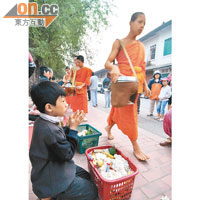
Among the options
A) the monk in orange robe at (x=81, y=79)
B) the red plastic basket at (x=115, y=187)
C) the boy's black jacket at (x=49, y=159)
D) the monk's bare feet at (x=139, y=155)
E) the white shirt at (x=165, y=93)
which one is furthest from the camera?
the white shirt at (x=165, y=93)

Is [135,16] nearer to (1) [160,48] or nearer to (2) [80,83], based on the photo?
(2) [80,83]

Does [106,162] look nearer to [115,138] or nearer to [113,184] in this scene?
[113,184]

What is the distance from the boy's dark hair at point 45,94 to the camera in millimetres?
968

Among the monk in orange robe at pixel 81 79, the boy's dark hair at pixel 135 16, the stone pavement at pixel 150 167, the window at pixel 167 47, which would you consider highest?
the window at pixel 167 47

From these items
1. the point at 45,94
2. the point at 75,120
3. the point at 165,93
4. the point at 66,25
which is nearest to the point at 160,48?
the point at 165,93

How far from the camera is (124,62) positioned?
1671 millimetres

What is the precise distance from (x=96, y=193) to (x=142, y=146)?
1309 millimetres

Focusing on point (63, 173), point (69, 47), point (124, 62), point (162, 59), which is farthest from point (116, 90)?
point (162, 59)

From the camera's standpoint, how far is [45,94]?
38.0 inches

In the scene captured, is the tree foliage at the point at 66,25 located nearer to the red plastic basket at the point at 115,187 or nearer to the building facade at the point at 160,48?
the red plastic basket at the point at 115,187

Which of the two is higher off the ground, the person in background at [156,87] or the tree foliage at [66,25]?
the tree foliage at [66,25]

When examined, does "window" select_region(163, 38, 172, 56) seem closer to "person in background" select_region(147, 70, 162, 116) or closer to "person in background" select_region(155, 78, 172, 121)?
"person in background" select_region(147, 70, 162, 116)

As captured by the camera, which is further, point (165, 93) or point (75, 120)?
point (165, 93)

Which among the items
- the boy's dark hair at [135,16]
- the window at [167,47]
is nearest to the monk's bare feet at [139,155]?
the boy's dark hair at [135,16]
